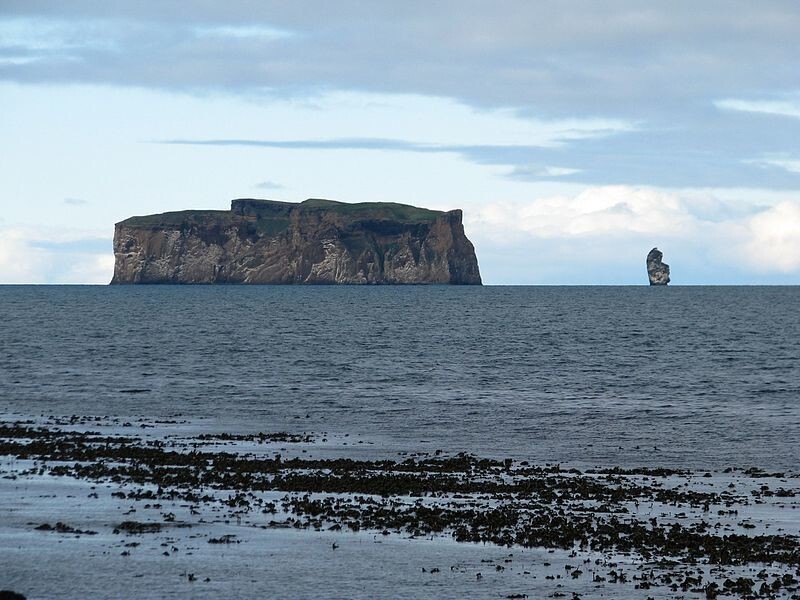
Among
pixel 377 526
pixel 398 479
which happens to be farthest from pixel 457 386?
pixel 377 526

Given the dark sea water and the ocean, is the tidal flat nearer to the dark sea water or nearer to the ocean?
the ocean

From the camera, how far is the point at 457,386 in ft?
256

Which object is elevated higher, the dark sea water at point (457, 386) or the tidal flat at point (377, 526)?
the dark sea water at point (457, 386)

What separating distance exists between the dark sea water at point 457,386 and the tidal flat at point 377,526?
6910 millimetres

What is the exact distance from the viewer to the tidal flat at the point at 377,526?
2655 cm

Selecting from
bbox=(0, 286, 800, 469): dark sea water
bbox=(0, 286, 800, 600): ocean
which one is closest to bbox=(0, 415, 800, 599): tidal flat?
bbox=(0, 286, 800, 600): ocean

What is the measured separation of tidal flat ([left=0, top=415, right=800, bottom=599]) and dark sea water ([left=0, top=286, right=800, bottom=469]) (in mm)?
6910

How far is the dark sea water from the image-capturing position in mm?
53188

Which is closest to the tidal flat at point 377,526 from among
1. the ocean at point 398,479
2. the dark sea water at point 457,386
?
the ocean at point 398,479

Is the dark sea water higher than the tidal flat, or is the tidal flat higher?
the dark sea water

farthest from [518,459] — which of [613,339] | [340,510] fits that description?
[613,339]

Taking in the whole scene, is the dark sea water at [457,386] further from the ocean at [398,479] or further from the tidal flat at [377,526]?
the tidal flat at [377,526]

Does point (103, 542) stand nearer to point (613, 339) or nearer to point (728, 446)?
point (728, 446)

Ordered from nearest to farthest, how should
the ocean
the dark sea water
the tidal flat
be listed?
the tidal flat → the ocean → the dark sea water
